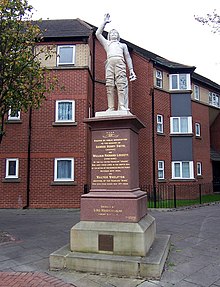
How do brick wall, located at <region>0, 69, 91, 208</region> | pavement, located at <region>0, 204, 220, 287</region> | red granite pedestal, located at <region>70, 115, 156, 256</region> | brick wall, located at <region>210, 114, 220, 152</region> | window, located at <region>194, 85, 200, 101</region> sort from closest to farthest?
pavement, located at <region>0, 204, 220, 287</region>, red granite pedestal, located at <region>70, 115, 156, 256</region>, brick wall, located at <region>0, 69, 91, 208</region>, window, located at <region>194, 85, 200, 101</region>, brick wall, located at <region>210, 114, 220, 152</region>

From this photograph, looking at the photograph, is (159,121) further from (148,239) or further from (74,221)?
(148,239)

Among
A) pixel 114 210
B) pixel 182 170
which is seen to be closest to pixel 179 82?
pixel 182 170

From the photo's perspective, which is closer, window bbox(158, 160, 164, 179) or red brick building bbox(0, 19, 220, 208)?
red brick building bbox(0, 19, 220, 208)

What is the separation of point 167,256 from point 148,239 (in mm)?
760

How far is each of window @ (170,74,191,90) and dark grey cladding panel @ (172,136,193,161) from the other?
376 cm

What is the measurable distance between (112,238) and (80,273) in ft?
2.70

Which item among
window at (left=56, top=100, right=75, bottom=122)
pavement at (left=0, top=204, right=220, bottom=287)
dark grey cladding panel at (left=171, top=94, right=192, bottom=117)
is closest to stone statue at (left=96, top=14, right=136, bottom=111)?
pavement at (left=0, top=204, right=220, bottom=287)

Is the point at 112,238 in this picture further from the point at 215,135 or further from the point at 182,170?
the point at 215,135

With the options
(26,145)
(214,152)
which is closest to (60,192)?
(26,145)

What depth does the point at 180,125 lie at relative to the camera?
2048cm

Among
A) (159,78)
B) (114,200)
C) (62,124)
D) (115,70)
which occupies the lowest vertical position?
(114,200)

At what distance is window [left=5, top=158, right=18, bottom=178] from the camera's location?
15070 millimetres

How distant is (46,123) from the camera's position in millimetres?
15266

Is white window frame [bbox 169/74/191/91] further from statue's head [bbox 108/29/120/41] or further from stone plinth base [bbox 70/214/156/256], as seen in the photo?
stone plinth base [bbox 70/214/156/256]
